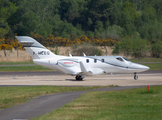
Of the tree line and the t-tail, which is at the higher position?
the tree line

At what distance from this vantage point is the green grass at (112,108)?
12320mm

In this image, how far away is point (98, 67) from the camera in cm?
3105

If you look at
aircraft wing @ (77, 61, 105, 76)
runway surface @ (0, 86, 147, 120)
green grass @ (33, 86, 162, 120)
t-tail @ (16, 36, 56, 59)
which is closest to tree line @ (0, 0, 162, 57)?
aircraft wing @ (77, 61, 105, 76)

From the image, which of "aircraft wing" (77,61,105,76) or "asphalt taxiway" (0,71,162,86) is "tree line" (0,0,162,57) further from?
"aircraft wing" (77,61,105,76)

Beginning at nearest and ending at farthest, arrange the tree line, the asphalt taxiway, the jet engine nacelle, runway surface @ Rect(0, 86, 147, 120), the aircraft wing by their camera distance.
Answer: runway surface @ Rect(0, 86, 147, 120) < the asphalt taxiway < the aircraft wing < the jet engine nacelle < the tree line

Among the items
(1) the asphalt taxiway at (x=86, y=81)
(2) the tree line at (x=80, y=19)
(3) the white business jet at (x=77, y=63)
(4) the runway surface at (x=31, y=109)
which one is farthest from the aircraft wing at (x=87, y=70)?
(2) the tree line at (x=80, y=19)

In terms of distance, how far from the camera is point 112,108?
14359 millimetres

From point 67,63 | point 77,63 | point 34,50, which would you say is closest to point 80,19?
point 34,50

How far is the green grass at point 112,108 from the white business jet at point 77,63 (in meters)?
12.3

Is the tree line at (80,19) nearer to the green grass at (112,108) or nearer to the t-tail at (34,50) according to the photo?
the t-tail at (34,50)

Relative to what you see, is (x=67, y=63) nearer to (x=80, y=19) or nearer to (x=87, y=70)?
(x=87, y=70)

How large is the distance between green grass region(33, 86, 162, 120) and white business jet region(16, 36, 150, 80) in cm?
1232

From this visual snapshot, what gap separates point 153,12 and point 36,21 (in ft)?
163

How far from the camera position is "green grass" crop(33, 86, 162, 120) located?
40.4 feet
